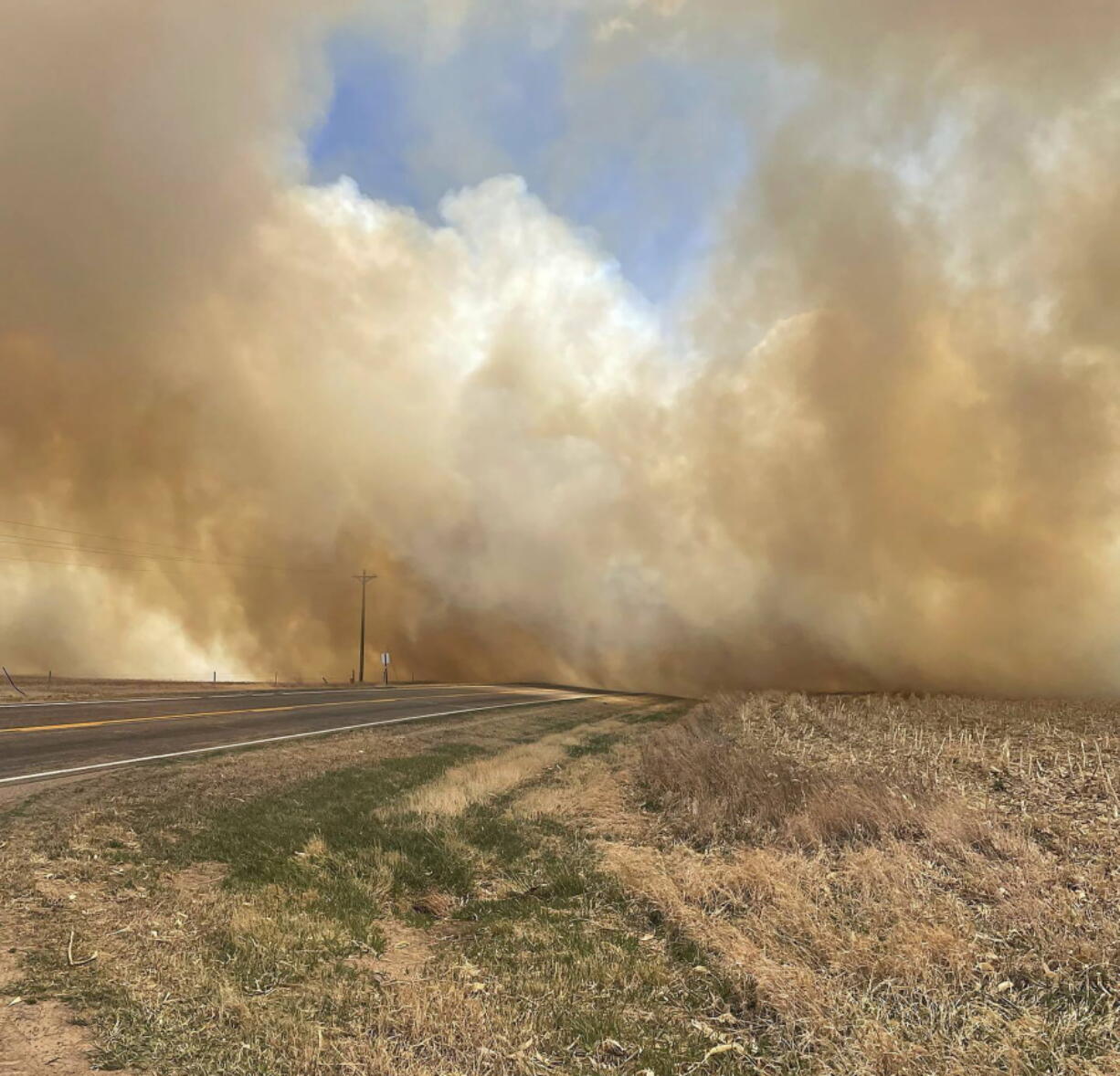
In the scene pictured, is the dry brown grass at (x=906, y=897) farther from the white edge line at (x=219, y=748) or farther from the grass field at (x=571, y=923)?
the white edge line at (x=219, y=748)

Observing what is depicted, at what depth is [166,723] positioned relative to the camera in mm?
20891

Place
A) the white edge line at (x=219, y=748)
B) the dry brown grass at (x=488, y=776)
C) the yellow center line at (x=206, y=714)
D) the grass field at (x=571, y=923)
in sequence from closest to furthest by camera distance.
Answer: the grass field at (x=571, y=923)
the dry brown grass at (x=488, y=776)
the white edge line at (x=219, y=748)
the yellow center line at (x=206, y=714)

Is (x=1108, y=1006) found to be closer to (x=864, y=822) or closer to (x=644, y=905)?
(x=644, y=905)

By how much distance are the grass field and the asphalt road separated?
92.0 inches

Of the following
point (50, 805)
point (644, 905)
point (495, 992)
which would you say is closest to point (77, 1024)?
point (495, 992)

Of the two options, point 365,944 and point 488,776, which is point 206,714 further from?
point 365,944

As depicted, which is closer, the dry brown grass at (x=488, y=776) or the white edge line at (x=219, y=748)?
the dry brown grass at (x=488, y=776)

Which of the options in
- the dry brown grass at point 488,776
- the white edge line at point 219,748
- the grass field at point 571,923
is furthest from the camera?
the white edge line at point 219,748

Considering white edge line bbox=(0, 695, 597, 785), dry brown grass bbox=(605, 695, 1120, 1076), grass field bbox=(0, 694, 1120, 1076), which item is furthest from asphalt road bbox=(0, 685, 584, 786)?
dry brown grass bbox=(605, 695, 1120, 1076)

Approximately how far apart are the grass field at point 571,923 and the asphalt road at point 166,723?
7.67 feet

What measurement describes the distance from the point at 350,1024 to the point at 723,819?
7199 millimetres

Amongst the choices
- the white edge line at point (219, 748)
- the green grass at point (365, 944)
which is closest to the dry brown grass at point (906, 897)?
the green grass at point (365, 944)

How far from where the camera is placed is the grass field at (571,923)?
5027 millimetres

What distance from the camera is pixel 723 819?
11133 mm
